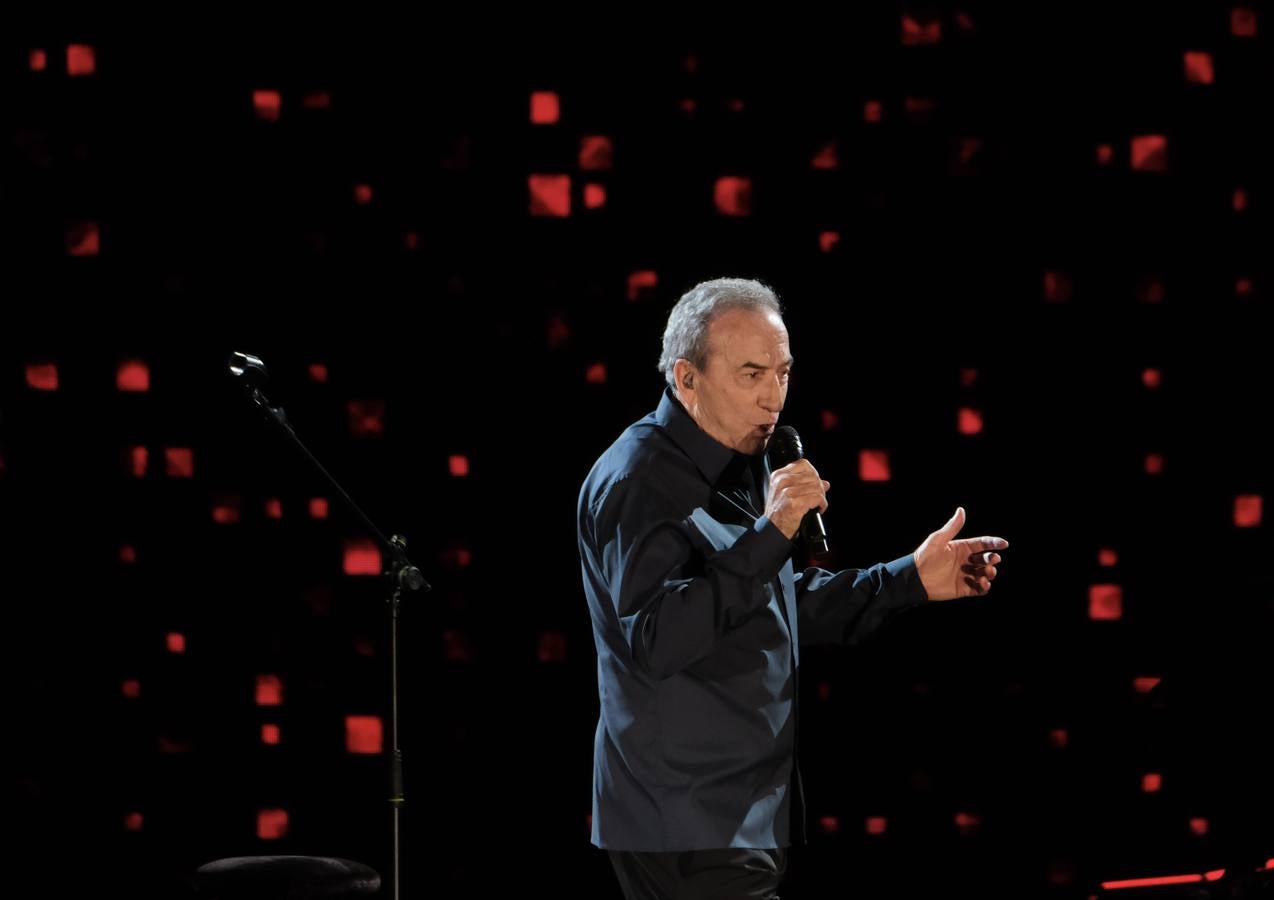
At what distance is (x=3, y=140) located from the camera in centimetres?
306

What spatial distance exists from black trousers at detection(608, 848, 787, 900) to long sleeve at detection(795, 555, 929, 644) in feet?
1.40

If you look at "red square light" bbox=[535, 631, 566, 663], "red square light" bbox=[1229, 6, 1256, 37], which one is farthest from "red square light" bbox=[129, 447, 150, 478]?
"red square light" bbox=[1229, 6, 1256, 37]

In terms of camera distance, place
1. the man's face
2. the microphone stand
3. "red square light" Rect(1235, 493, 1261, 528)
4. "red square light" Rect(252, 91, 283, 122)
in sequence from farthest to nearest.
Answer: "red square light" Rect(1235, 493, 1261, 528), "red square light" Rect(252, 91, 283, 122), the microphone stand, the man's face

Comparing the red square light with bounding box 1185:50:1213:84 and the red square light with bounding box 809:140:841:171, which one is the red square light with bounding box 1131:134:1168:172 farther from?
the red square light with bounding box 809:140:841:171

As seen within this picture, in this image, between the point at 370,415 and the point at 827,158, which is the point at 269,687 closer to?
the point at 370,415

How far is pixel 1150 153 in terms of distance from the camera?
3240mm

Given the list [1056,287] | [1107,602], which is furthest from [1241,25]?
[1107,602]

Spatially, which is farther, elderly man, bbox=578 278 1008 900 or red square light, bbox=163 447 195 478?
red square light, bbox=163 447 195 478

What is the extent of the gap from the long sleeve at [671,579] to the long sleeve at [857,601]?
1.27 feet

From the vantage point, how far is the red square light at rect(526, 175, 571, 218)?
3090mm

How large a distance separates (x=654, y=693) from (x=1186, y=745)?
5.39 ft

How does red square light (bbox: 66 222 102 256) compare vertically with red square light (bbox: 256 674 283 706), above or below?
above

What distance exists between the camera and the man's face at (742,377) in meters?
1.94

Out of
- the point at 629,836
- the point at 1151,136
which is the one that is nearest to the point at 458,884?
the point at 629,836
